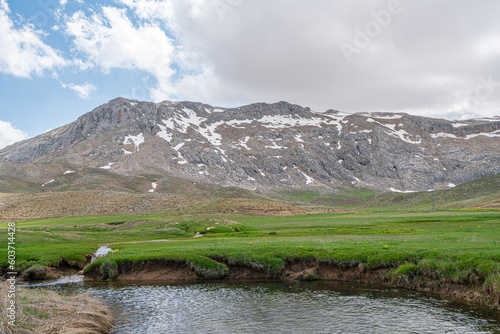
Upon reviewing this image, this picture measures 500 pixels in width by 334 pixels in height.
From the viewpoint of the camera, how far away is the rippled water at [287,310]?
740 inches

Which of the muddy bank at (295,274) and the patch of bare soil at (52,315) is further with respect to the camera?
the muddy bank at (295,274)

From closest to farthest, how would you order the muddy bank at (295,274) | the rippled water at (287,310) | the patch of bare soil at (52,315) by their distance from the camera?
the patch of bare soil at (52,315) < the rippled water at (287,310) < the muddy bank at (295,274)

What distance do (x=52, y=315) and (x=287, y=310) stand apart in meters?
12.7

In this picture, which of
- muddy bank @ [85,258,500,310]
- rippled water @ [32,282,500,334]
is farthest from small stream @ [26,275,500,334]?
muddy bank @ [85,258,500,310]

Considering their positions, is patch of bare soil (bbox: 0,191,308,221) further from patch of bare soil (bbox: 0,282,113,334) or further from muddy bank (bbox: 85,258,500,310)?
patch of bare soil (bbox: 0,282,113,334)

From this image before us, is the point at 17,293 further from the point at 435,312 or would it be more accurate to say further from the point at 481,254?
the point at 481,254

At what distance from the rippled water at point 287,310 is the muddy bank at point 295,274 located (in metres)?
1.50

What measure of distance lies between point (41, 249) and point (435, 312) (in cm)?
3787

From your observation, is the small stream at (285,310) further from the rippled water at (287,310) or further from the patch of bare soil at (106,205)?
the patch of bare soil at (106,205)

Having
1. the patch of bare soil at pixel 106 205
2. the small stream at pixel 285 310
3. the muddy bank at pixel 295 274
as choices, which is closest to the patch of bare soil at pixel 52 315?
the small stream at pixel 285 310

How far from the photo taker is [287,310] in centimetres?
2167

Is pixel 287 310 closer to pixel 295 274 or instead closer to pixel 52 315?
pixel 295 274

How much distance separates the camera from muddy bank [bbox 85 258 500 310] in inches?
1013

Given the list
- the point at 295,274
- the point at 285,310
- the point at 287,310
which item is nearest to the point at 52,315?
the point at 285,310
